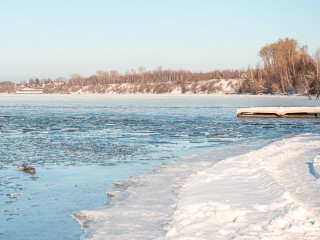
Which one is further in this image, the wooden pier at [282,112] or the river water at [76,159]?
the wooden pier at [282,112]

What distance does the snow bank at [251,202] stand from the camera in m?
7.64

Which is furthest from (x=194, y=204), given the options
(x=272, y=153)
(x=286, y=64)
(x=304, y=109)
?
(x=286, y=64)

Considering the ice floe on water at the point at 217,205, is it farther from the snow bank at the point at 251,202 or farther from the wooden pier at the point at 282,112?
the wooden pier at the point at 282,112

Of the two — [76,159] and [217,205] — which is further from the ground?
[217,205]

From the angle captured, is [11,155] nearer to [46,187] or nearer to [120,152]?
[120,152]

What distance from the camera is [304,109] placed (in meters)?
40.5

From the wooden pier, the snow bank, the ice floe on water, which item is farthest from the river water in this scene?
the wooden pier

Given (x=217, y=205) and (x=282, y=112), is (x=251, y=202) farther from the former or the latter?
(x=282, y=112)

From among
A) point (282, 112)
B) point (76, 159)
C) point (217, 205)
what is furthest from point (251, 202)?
point (282, 112)

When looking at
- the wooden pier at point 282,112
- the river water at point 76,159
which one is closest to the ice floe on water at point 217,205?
the river water at point 76,159

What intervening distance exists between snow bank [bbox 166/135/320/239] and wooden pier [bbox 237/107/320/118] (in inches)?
1021

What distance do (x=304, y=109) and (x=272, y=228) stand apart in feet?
113

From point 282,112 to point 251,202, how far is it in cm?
3230

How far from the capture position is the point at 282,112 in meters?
40.7
